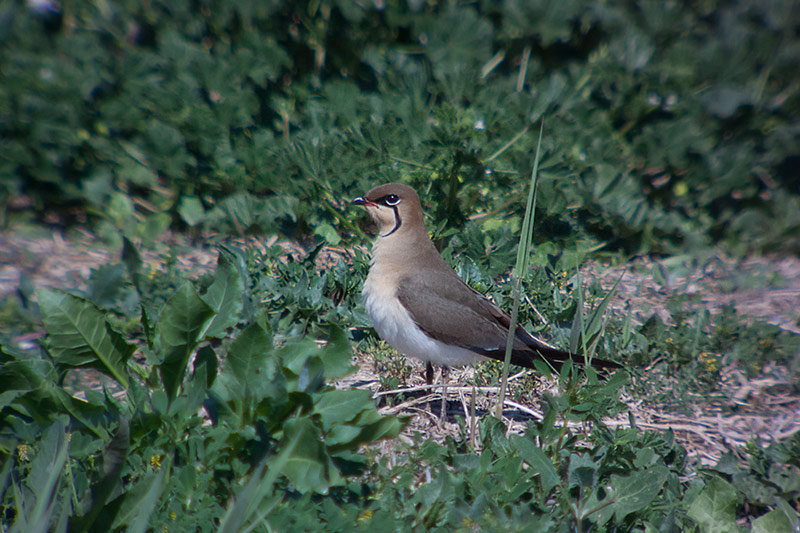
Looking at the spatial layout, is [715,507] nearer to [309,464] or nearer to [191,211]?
[309,464]

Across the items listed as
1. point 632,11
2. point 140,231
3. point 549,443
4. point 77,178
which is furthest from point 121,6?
point 549,443

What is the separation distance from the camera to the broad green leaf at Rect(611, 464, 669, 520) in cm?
238

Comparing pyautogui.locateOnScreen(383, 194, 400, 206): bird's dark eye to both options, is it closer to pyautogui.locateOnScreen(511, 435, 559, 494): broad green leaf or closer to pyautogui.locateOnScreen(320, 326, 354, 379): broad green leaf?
pyautogui.locateOnScreen(320, 326, 354, 379): broad green leaf

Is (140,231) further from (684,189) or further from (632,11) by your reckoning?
(632,11)

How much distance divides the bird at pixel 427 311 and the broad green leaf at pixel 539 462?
1.93ft

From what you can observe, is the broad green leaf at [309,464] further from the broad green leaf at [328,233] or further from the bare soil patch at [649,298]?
the broad green leaf at [328,233]

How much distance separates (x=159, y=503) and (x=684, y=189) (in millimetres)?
4832

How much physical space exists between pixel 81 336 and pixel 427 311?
1583 mm

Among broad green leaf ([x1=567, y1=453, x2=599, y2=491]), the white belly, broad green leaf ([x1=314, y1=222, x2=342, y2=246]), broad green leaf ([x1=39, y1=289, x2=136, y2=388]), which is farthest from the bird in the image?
broad green leaf ([x1=39, y1=289, x2=136, y2=388])

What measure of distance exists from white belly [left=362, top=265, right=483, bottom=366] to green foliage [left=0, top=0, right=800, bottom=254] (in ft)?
4.23

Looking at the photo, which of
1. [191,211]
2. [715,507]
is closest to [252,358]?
[715,507]

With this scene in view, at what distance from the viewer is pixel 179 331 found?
258 centimetres

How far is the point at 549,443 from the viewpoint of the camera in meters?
2.69

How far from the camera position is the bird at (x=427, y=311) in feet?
10.8
